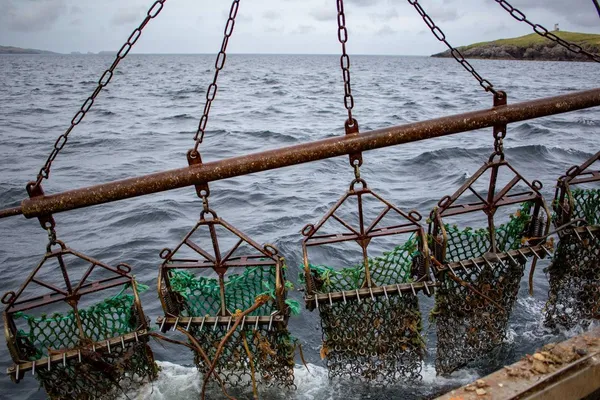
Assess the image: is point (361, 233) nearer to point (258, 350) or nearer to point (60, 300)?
point (258, 350)

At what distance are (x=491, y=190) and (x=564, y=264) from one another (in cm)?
111

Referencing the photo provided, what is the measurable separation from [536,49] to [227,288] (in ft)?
432

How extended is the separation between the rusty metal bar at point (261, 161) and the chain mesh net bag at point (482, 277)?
468mm

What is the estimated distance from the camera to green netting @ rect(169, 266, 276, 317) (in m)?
3.59

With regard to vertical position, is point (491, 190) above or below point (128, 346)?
above

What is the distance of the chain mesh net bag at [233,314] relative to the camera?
3.31m

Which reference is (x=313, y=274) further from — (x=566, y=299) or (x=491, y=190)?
(x=566, y=299)

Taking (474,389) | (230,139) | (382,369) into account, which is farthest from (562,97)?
(230,139)

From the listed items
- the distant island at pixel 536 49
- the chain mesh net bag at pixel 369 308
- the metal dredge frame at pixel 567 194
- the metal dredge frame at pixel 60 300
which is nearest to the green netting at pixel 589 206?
the metal dredge frame at pixel 567 194

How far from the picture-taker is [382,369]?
3.64 meters

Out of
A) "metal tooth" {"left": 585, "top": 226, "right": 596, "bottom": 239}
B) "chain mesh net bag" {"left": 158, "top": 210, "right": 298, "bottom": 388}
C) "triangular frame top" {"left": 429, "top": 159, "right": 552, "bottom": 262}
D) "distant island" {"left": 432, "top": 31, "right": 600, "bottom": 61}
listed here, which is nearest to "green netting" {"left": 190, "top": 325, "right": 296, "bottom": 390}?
"chain mesh net bag" {"left": 158, "top": 210, "right": 298, "bottom": 388}

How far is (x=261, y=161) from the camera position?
10.5ft

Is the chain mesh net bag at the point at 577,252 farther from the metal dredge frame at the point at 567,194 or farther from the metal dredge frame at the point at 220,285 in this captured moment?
the metal dredge frame at the point at 220,285

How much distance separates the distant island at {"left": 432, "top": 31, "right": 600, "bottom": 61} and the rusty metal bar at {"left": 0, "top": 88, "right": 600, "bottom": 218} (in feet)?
335
